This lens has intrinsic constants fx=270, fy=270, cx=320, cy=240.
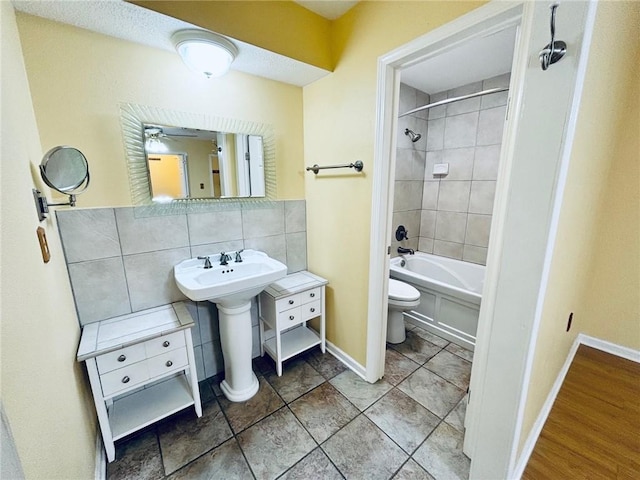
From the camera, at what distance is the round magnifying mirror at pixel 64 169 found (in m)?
1.04

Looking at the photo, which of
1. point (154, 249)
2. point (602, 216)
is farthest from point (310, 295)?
point (602, 216)

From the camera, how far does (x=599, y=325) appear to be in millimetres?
2180

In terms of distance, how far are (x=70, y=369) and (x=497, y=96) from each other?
3442 mm

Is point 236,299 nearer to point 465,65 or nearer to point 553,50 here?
point 553,50

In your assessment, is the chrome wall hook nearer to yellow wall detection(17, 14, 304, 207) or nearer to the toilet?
yellow wall detection(17, 14, 304, 207)

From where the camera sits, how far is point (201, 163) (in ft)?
5.50

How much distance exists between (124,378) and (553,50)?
2.10 m

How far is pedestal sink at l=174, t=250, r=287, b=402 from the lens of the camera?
1516mm

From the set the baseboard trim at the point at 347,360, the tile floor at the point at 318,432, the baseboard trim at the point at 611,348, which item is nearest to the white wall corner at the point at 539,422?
the tile floor at the point at 318,432

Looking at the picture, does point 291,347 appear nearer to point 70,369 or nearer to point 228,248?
point 228,248

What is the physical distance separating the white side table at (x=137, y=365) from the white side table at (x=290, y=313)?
54 centimetres

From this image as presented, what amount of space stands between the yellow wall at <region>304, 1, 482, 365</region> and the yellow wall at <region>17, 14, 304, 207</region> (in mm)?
585

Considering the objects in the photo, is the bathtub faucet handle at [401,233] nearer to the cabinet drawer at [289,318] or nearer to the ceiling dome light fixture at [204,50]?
the cabinet drawer at [289,318]

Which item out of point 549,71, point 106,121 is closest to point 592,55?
point 549,71
